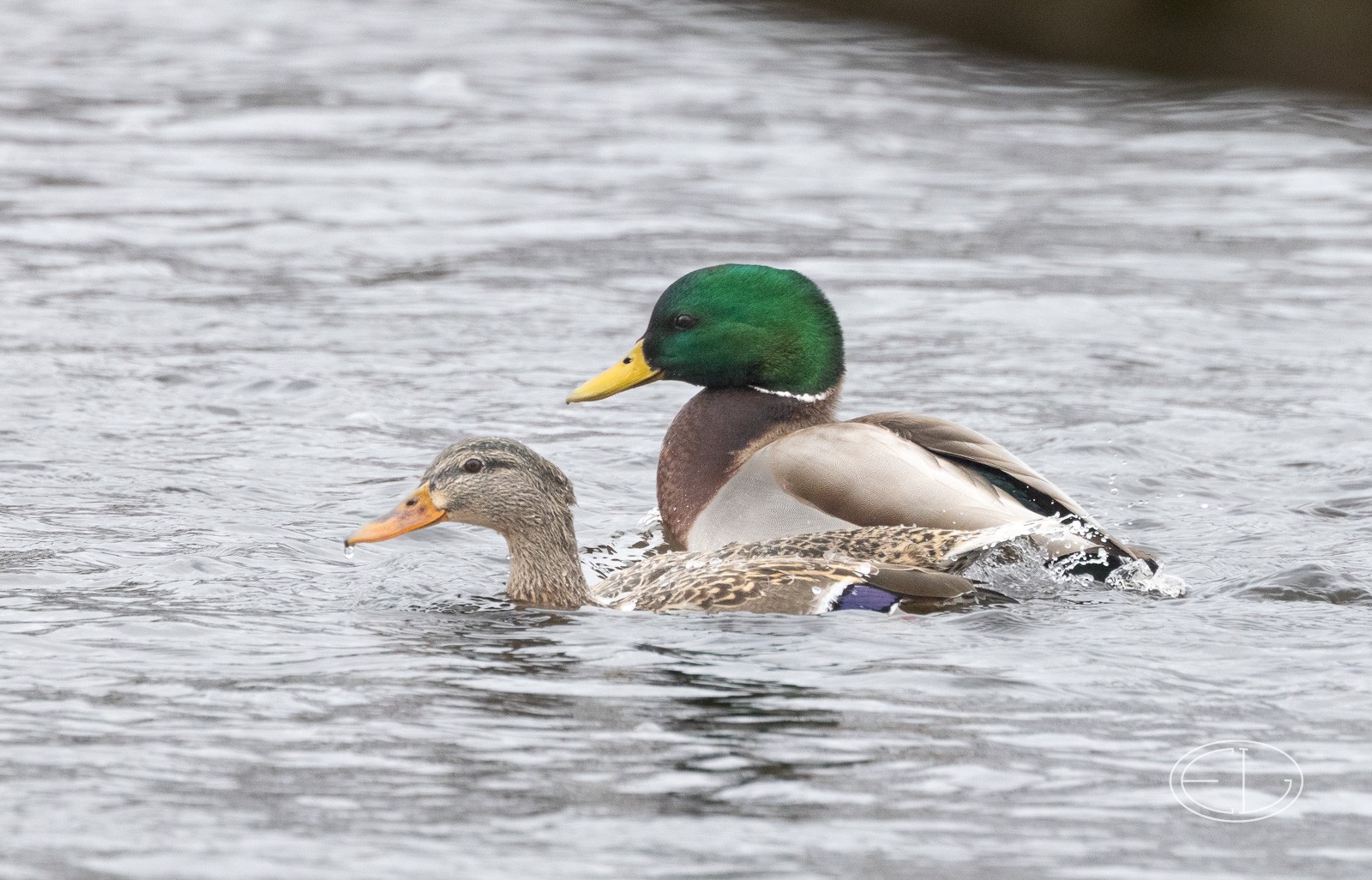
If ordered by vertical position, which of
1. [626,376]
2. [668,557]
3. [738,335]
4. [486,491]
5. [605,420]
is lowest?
[605,420]

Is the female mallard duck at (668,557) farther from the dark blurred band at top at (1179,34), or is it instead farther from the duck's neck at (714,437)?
the dark blurred band at top at (1179,34)

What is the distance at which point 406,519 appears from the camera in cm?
762

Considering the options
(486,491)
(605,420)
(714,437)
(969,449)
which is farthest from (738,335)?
(605,420)

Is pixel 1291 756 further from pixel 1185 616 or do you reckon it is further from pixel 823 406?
pixel 823 406

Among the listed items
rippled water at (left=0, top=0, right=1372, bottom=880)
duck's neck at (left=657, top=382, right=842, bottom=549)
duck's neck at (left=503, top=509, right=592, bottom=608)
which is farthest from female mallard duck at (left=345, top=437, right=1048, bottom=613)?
duck's neck at (left=657, top=382, right=842, bottom=549)

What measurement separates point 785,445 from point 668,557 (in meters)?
0.65

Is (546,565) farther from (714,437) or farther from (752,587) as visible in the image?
(714,437)

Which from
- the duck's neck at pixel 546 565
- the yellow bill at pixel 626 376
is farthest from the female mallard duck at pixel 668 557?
the yellow bill at pixel 626 376

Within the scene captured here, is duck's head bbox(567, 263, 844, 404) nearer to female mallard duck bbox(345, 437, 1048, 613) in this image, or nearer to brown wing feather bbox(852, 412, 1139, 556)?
brown wing feather bbox(852, 412, 1139, 556)

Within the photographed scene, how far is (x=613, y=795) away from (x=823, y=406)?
3725mm

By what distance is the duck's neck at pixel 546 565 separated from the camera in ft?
25.4

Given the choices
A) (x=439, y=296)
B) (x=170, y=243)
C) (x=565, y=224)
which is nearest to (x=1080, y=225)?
(x=565, y=224)

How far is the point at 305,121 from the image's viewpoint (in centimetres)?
1853

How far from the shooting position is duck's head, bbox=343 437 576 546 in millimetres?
7688
